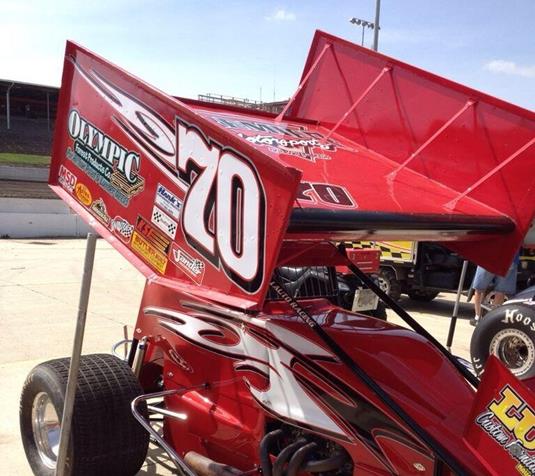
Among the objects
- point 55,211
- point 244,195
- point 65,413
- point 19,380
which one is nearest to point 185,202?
point 244,195


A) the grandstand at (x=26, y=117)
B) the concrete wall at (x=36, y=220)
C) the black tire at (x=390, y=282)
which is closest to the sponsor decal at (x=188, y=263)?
the black tire at (x=390, y=282)

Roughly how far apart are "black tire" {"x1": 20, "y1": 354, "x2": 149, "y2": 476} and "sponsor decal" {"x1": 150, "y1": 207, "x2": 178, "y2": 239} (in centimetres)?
115

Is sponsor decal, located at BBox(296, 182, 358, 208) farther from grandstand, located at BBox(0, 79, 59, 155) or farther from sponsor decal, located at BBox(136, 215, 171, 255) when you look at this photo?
grandstand, located at BBox(0, 79, 59, 155)

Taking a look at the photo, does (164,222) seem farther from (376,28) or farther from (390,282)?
(376,28)

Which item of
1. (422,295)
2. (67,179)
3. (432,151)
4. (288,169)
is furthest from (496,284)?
(288,169)

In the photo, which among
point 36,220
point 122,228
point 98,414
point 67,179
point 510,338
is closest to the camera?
point 122,228

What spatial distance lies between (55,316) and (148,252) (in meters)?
6.16

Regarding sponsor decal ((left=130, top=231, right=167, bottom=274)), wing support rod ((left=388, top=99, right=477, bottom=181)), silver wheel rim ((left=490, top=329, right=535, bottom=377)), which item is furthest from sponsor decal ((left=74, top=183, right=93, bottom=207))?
silver wheel rim ((left=490, top=329, right=535, bottom=377))

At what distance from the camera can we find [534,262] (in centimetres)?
983

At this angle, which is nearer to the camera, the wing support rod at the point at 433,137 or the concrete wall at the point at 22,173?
the wing support rod at the point at 433,137

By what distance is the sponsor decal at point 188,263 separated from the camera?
250 cm

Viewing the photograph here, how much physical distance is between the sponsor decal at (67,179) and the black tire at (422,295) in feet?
28.0

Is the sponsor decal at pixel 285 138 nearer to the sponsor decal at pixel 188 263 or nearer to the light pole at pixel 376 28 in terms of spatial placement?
the sponsor decal at pixel 188 263

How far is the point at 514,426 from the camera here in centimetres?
215
